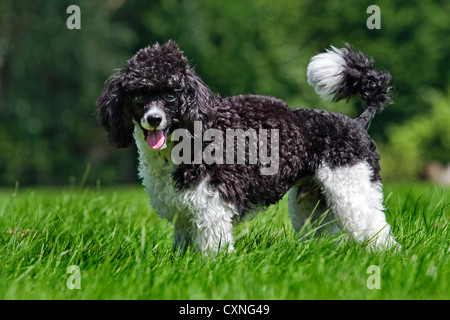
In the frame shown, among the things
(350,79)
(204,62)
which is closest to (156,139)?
(350,79)

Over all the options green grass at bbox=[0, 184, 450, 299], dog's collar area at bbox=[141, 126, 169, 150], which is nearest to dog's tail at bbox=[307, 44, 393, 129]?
green grass at bbox=[0, 184, 450, 299]

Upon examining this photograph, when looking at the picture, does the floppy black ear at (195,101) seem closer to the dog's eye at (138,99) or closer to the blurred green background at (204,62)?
the dog's eye at (138,99)

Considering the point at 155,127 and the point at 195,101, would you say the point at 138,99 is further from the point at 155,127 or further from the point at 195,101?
the point at 195,101

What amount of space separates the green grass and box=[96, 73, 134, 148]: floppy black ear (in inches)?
29.8

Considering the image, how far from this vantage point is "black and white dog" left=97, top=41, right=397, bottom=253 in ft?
13.5

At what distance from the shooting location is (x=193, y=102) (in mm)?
4141

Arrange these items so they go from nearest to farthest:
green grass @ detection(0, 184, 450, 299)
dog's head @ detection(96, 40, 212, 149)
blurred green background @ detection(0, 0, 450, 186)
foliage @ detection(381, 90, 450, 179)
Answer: green grass @ detection(0, 184, 450, 299) → dog's head @ detection(96, 40, 212, 149) → blurred green background @ detection(0, 0, 450, 186) → foliage @ detection(381, 90, 450, 179)

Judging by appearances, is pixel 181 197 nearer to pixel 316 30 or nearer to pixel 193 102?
pixel 193 102

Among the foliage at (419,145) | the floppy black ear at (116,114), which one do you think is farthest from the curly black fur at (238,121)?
the foliage at (419,145)

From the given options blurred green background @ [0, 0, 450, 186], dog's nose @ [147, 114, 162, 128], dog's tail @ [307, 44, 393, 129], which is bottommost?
dog's nose @ [147, 114, 162, 128]

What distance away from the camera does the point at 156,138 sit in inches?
159

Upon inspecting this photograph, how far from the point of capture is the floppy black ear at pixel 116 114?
427cm

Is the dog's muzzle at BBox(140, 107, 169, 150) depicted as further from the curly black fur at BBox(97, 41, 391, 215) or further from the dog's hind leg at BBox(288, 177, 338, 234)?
the dog's hind leg at BBox(288, 177, 338, 234)
